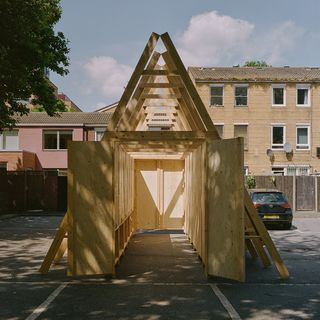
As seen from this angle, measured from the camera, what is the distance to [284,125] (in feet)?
121

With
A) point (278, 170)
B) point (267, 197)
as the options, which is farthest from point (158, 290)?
point (278, 170)

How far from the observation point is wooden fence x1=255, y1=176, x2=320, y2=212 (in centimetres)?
2831

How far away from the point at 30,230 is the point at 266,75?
25666mm

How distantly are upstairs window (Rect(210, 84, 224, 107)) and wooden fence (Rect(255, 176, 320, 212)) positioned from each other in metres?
10.3

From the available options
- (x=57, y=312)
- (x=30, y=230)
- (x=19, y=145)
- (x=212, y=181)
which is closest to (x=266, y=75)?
(x=19, y=145)

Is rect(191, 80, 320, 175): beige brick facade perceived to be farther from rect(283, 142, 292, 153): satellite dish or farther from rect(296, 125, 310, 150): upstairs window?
rect(283, 142, 292, 153): satellite dish

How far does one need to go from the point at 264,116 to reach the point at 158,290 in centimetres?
→ 3053

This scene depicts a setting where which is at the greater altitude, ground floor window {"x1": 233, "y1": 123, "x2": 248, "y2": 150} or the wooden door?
ground floor window {"x1": 233, "y1": 123, "x2": 248, "y2": 150}

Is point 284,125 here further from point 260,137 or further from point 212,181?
point 212,181

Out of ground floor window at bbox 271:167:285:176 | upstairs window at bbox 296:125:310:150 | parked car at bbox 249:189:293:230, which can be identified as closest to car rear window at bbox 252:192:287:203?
parked car at bbox 249:189:293:230

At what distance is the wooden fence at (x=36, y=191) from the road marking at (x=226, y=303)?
66.0 ft

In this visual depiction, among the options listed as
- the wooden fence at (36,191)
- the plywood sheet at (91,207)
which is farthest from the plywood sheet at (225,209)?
the wooden fence at (36,191)

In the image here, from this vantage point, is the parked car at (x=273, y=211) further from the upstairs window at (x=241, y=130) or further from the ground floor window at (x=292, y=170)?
the upstairs window at (x=241, y=130)

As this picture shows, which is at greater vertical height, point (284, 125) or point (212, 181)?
point (284, 125)
